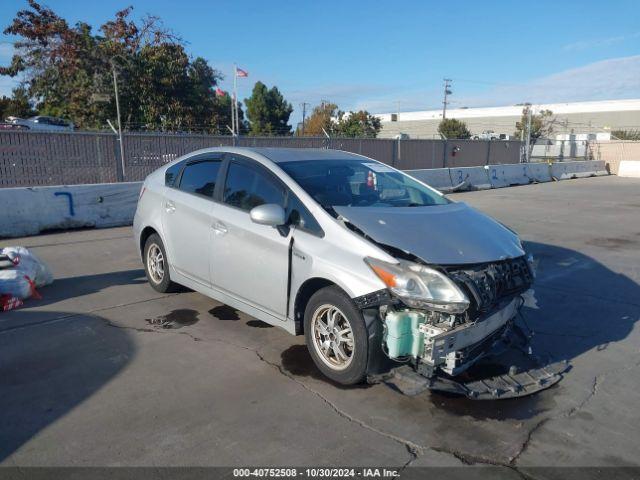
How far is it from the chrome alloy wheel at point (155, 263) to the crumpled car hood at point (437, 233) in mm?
2708

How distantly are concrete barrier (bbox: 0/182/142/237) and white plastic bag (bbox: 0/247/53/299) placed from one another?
4.06 meters

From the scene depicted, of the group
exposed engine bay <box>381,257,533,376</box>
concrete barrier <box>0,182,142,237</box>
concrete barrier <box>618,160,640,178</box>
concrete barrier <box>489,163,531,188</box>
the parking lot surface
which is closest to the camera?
the parking lot surface

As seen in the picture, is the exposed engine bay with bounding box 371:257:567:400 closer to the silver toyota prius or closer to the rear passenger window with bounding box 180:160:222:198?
the silver toyota prius

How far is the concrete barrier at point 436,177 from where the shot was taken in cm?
1881

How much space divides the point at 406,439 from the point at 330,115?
7322 cm

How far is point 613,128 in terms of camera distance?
7381 centimetres

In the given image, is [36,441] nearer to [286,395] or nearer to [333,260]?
[286,395]

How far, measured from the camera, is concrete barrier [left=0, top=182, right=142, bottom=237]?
9531 millimetres

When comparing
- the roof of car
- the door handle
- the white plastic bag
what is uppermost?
the roof of car

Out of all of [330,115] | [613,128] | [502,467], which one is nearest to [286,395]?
[502,467]

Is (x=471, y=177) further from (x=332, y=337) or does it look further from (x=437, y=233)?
(x=332, y=337)

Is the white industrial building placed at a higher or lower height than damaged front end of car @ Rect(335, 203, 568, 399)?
higher

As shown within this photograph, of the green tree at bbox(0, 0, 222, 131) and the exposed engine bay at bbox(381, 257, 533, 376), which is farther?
the green tree at bbox(0, 0, 222, 131)

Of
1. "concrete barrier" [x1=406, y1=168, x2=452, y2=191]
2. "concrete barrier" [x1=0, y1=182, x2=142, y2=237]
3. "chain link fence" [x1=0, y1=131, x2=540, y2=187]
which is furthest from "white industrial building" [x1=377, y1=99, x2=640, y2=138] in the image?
"concrete barrier" [x1=0, y1=182, x2=142, y2=237]
